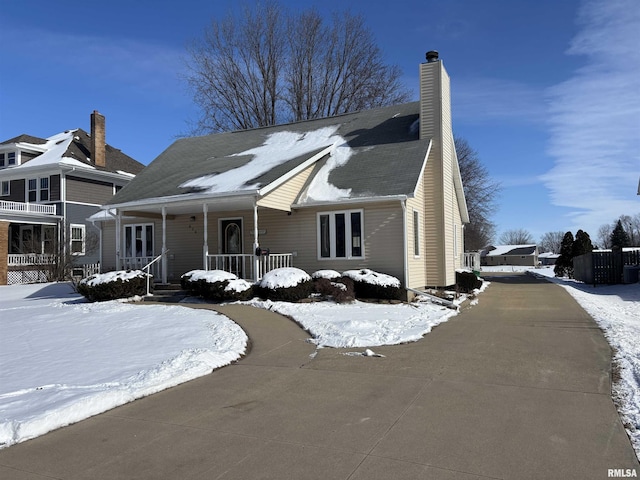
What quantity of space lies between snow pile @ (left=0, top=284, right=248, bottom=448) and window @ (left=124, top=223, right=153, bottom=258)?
7279 mm

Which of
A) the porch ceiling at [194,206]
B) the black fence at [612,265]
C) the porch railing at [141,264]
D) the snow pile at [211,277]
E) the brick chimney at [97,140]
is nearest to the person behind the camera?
the snow pile at [211,277]

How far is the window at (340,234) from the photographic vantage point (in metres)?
16.0

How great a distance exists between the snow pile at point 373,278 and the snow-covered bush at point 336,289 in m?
0.22

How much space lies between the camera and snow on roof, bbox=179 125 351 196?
15977 millimetres

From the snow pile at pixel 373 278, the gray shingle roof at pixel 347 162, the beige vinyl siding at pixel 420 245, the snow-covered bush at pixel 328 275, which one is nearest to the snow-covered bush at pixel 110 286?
the gray shingle roof at pixel 347 162

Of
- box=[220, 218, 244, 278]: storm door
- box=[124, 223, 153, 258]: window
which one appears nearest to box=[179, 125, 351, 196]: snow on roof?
box=[220, 218, 244, 278]: storm door

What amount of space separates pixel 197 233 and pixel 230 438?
598 inches

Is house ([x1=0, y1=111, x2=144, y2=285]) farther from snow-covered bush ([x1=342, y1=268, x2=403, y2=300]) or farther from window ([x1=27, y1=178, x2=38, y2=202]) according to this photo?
snow-covered bush ([x1=342, y1=268, x2=403, y2=300])

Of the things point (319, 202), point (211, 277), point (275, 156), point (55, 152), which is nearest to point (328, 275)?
point (319, 202)

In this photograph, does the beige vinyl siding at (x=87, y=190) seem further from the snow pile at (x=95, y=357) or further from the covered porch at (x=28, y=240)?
the snow pile at (x=95, y=357)

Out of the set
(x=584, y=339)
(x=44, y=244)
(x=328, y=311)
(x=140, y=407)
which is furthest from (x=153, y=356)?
(x=44, y=244)

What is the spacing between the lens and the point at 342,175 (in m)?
17.0

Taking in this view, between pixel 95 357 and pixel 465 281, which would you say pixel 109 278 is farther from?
pixel 465 281

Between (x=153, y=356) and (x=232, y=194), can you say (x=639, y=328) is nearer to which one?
(x=153, y=356)
